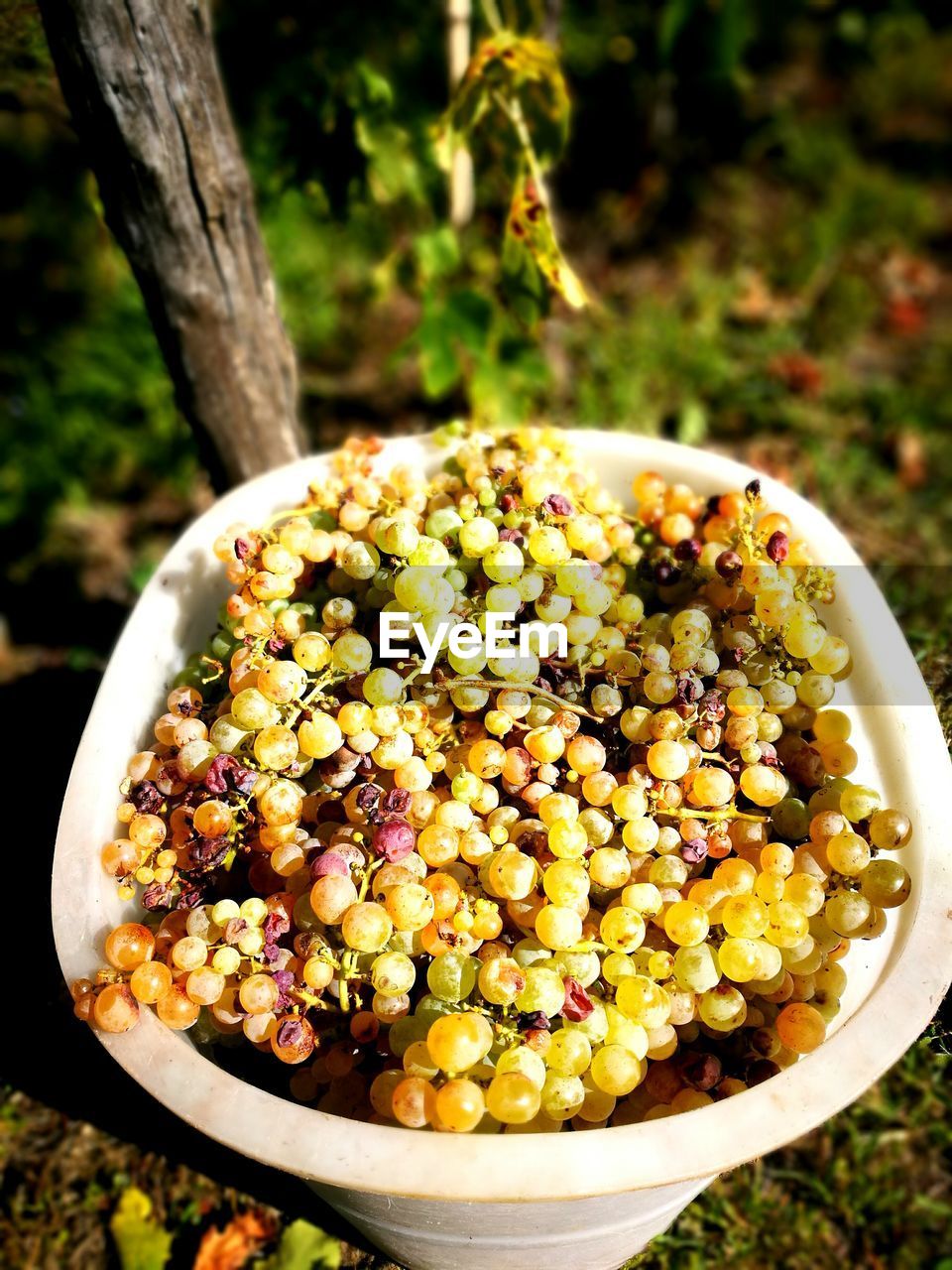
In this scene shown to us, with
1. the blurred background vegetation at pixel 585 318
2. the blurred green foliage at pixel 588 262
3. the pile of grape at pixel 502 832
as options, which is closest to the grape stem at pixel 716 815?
the pile of grape at pixel 502 832

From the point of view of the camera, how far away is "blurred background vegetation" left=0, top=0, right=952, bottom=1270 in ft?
5.94

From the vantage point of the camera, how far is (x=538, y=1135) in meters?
0.94

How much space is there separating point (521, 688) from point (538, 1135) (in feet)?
1.64

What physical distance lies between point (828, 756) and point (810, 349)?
99.9 inches

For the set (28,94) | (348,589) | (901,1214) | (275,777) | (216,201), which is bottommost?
(901,1214)

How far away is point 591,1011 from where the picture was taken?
1.07 meters

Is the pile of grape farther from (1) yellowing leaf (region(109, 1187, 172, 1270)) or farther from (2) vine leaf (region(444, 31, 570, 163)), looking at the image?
(2) vine leaf (region(444, 31, 570, 163))

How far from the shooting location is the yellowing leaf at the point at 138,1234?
1656 mm

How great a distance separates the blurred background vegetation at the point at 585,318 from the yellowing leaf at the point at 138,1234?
0.03 meters

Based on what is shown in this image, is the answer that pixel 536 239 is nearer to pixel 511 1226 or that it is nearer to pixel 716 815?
pixel 716 815

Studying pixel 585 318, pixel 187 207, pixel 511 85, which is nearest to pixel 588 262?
pixel 585 318

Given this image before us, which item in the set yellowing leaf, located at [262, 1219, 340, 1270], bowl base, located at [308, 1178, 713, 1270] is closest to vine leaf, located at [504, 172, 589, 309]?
bowl base, located at [308, 1178, 713, 1270]

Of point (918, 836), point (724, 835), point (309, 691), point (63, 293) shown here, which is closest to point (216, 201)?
point (309, 691)

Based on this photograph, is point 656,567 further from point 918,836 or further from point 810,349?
point 810,349
